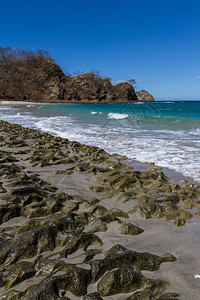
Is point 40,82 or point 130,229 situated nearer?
point 130,229

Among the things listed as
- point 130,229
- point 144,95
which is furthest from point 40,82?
point 130,229

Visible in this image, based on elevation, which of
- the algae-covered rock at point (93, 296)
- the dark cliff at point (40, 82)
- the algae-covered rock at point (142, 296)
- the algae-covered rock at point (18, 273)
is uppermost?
the dark cliff at point (40, 82)

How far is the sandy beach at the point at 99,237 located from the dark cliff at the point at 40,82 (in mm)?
64323

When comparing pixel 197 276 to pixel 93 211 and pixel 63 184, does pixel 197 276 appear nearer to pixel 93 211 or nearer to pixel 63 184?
pixel 93 211

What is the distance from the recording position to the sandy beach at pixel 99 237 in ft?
5.82

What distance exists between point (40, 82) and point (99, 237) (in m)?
72.5

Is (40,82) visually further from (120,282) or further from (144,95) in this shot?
(120,282)

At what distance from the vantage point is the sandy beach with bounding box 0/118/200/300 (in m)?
1.78

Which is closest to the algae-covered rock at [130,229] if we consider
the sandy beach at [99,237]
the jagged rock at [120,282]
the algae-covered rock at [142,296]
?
the sandy beach at [99,237]

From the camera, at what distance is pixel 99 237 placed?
253 centimetres

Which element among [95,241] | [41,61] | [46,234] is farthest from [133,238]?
[41,61]

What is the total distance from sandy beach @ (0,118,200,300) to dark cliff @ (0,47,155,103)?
6432 centimetres

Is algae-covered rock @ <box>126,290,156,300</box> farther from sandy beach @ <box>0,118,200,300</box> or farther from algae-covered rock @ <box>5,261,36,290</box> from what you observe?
algae-covered rock @ <box>5,261,36,290</box>

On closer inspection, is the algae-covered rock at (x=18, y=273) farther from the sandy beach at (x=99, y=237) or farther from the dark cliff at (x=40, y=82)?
the dark cliff at (x=40, y=82)
